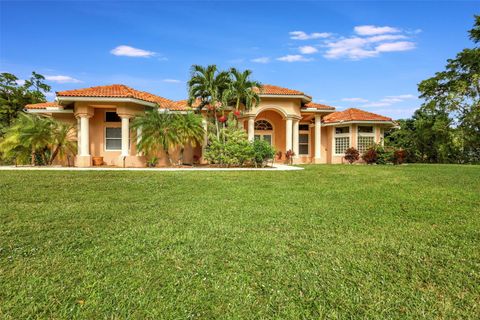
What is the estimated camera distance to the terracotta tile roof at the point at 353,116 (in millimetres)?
24906

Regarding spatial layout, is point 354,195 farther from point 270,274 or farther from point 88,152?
point 88,152

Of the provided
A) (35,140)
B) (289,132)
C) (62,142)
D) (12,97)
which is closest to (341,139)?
(289,132)

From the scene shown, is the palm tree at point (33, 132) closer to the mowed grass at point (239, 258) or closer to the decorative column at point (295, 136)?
the mowed grass at point (239, 258)

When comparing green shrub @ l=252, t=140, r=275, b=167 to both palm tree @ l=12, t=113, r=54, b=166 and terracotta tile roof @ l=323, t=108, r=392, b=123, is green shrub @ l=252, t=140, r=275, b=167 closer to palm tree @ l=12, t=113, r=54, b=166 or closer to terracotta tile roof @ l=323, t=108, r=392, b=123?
terracotta tile roof @ l=323, t=108, r=392, b=123

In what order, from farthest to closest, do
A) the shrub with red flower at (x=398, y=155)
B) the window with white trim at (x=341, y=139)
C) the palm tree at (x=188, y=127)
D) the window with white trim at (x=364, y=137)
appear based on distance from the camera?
1. the window with white trim at (x=341, y=139)
2. the window with white trim at (x=364, y=137)
3. the shrub with red flower at (x=398, y=155)
4. the palm tree at (x=188, y=127)

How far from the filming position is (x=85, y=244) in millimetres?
4430

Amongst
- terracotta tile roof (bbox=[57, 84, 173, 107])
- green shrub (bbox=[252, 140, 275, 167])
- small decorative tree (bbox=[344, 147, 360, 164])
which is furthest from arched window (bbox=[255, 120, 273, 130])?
terracotta tile roof (bbox=[57, 84, 173, 107])

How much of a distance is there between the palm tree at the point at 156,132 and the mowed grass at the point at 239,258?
386 inches

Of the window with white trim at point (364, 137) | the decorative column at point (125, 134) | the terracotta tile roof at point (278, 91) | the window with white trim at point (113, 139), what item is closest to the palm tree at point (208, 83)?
the terracotta tile roof at point (278, 91)

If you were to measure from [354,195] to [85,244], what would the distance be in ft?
24.5

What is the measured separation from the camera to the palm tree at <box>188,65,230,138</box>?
18016 mm

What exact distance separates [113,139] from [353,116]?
67.3ft

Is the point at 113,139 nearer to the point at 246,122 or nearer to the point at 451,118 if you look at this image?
the point at 246,122

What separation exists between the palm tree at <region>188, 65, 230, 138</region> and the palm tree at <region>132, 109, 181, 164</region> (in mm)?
2462
